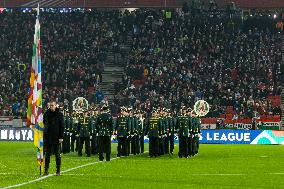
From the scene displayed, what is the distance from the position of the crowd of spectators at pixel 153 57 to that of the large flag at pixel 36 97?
33.4 metres

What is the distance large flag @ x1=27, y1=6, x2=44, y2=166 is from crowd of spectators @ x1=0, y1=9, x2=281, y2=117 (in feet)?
109

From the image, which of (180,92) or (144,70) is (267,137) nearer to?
(180,92)

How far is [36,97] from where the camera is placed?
22.5 metres

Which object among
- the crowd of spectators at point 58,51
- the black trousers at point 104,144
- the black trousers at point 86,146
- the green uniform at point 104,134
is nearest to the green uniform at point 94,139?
the black trousers at point 86,146

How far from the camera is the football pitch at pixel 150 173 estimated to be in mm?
20750

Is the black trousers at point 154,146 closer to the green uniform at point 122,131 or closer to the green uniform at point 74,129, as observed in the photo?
the green uniform at point 122,131

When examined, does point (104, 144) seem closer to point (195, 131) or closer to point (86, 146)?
point (86, 146)

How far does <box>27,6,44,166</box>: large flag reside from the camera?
22172 mm

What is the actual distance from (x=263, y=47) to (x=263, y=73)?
291 centimetres

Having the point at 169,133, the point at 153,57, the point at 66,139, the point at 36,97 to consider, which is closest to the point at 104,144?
the point at 169,133

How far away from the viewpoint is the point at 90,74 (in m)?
61.6

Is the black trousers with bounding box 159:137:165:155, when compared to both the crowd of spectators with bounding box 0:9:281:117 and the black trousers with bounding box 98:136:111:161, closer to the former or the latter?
the black trousers with bounding box 98:136:111:161

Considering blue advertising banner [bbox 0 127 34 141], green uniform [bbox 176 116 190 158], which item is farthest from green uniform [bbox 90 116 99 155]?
blue advertising banner [bbox 0 127 34 141]

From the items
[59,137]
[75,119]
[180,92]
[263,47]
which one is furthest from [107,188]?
[263,47]
